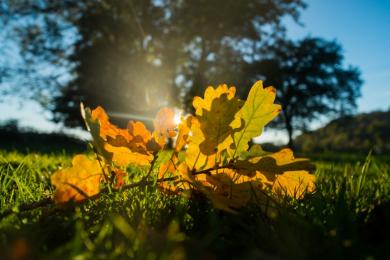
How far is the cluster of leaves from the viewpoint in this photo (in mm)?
1053

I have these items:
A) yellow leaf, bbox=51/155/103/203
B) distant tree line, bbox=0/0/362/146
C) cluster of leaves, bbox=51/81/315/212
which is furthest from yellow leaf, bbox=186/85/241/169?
distant tree line, bbox=0/0/362/146

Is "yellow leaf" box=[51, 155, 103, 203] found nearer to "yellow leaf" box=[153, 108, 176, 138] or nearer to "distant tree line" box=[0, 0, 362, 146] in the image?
"yellow leaf" box=[153, 108, 176, 138]

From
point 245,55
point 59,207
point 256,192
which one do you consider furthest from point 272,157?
point 245,55

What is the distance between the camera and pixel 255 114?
113cm

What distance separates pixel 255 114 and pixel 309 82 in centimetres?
4242

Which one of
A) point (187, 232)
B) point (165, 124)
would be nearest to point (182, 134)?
point (165, 124)

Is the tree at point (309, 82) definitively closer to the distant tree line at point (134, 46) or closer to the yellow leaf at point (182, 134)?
the distant tree line at point (134, 46)

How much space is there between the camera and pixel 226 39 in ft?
96.3

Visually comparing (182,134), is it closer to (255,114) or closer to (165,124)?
(165,124)

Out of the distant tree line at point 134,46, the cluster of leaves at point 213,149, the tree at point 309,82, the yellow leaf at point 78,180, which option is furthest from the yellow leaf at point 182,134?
the tree at point 309,82

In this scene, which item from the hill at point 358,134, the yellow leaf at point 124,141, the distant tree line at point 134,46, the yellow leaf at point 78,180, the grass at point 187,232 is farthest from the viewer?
the hill at point 358,134

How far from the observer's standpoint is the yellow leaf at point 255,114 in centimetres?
111

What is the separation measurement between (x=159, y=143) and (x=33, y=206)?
0.38 metres

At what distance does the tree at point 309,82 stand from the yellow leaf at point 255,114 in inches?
1515
